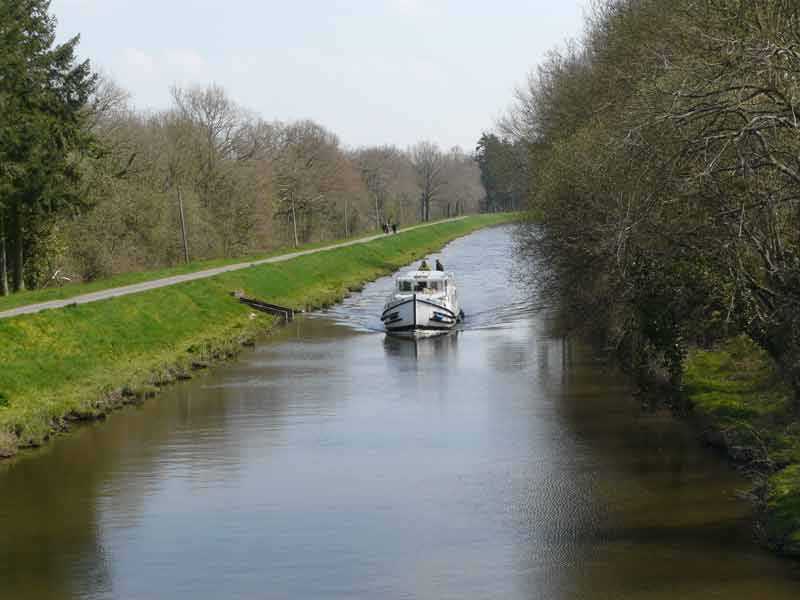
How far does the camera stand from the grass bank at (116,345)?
24016 millimetres

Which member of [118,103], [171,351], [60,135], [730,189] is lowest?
[171,351]

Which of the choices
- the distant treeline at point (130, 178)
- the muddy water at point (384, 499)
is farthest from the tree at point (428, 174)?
the muddy water at point (384, 499)

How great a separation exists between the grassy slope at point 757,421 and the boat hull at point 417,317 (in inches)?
563

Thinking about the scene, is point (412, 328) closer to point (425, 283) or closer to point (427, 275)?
point (425, 283)

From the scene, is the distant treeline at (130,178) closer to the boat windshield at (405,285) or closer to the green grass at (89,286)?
the green grass at (89,286)

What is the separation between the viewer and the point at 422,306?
132 feet

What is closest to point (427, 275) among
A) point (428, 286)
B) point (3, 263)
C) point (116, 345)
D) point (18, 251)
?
point (428, 286)

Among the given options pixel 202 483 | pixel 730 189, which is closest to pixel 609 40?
pixel 730 189

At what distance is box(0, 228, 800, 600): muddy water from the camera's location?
47.0 ft

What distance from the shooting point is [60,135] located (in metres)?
41.3

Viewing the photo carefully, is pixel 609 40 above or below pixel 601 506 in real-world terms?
above

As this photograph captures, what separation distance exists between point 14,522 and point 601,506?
365 inches

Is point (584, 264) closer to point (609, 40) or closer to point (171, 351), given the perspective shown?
point (609, 40)

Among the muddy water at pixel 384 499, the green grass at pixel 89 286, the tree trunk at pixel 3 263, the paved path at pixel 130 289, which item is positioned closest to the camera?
the muddy water at pixel 384 499
